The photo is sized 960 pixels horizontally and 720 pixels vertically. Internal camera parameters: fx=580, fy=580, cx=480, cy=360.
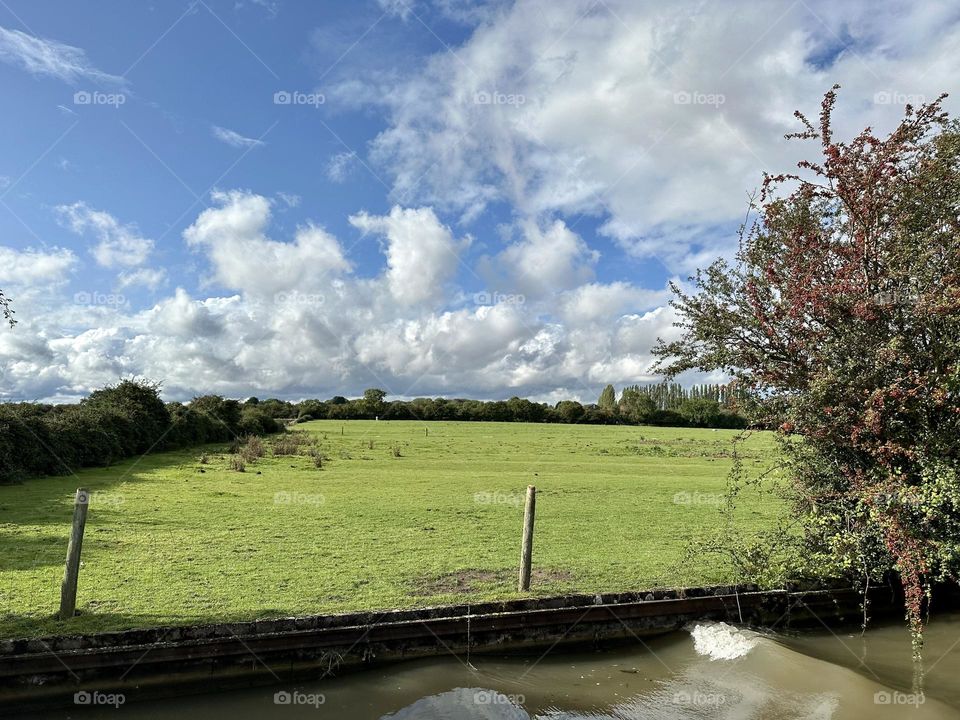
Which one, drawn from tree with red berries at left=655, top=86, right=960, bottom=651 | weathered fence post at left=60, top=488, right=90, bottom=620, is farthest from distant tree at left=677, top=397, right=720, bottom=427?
weathered fence post at left=60, top=488, right=90, bottom=620

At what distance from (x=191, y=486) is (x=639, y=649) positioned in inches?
772

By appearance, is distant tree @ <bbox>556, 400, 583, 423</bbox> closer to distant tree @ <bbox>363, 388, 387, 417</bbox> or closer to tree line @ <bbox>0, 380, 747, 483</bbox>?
tree line @ <bbox>0, 380, 747, 483</bbox>

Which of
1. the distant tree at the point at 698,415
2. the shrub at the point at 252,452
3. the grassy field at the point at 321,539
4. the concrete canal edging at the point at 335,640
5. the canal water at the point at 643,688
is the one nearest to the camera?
the concrete canal edging at the point at 335,640

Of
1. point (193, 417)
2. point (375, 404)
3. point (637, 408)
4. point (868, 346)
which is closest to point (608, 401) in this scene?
point (637, 408)

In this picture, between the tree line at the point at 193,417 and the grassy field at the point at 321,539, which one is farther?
the tree line at the point at 193,417

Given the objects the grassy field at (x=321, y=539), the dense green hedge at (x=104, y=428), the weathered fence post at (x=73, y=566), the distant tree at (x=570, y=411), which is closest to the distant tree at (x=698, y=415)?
the distant tree at (x=570, y=411)

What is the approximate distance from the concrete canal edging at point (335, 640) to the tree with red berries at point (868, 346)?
5.92ft

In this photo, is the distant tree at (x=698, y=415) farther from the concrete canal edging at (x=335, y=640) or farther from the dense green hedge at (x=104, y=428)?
the concrete canal edging at (x=335, y=640)

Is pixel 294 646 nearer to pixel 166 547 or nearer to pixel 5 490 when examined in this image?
pixel 166 547

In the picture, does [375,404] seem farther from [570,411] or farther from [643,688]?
[643,688]

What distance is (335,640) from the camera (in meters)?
7.34

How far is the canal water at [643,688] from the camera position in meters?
6.55

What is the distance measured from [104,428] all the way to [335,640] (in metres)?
29.8

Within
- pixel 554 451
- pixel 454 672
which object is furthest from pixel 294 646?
pixel 554 451
